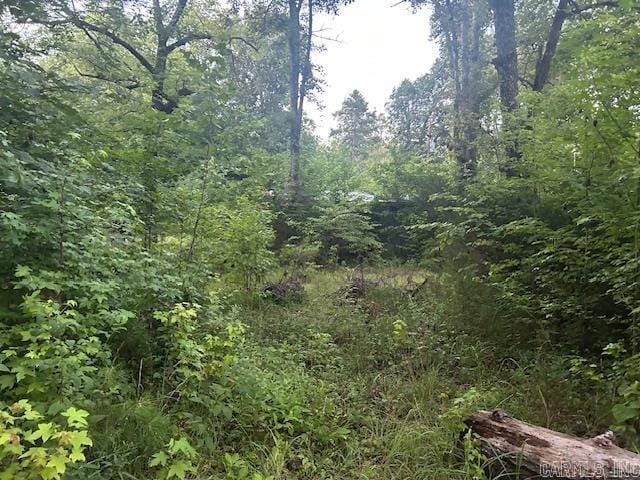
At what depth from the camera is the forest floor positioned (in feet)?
8.37

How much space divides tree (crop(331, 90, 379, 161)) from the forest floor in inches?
1392

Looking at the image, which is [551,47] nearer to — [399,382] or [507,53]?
[507,53]

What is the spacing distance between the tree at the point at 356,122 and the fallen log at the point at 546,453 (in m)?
37.8

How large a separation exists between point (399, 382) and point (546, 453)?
56.5 inches

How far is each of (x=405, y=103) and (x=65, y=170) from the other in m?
34.4

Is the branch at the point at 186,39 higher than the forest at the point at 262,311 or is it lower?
higher

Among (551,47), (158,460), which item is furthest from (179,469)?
(551,47)

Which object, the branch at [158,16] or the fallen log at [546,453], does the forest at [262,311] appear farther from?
the branch at [158,16]

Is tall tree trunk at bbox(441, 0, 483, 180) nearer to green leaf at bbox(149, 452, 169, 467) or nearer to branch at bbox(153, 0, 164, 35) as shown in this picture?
branch at bbox(153, 0, 164, 35)

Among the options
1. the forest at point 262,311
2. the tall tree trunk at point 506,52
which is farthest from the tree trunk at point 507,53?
the forest at point 262,311

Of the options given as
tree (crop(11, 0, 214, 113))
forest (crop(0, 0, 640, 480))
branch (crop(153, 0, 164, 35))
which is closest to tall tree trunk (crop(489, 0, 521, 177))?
forest (crop(0, 0, 640, 480))

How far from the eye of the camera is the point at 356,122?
1570 inches

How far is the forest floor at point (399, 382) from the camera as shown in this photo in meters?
2.55

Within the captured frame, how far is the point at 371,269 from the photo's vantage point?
865cm
